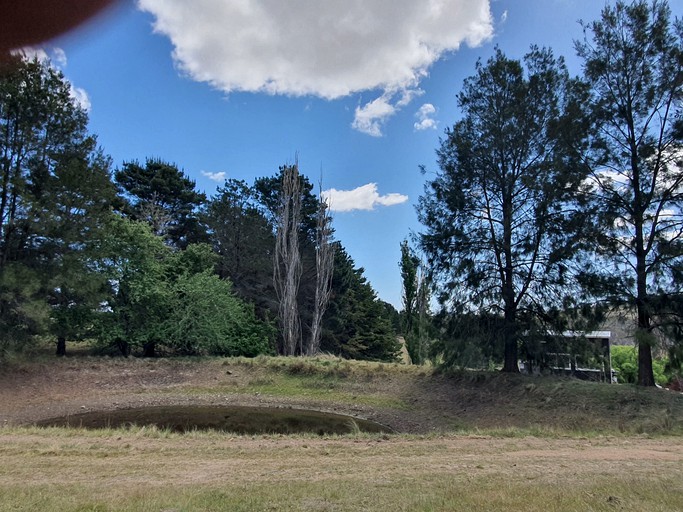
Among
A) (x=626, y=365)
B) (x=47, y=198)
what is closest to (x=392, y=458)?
(x=47, y=198)

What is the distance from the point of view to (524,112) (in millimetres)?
17172

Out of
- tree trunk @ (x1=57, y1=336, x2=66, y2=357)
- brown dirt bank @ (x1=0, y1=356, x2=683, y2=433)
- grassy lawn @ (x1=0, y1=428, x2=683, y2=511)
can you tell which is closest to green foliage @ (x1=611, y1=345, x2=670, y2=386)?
brown dirt bank @ (x1=0, y1=356, x2=683, y2=433)

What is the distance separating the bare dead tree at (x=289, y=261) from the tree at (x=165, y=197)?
27.2 feet

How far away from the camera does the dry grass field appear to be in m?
4.73

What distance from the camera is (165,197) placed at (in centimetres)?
3653

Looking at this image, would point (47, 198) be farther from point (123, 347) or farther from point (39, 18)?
point (39, 18)

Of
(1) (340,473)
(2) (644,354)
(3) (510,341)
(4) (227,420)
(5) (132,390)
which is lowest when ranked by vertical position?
(4) (227,420)

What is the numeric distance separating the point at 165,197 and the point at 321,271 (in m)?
14.5

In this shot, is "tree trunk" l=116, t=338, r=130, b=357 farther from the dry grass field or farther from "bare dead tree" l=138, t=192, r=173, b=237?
"bare dead tree" l=138, t=192, r=173, b=237

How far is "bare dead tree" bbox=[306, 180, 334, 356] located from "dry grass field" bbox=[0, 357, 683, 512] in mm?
14204

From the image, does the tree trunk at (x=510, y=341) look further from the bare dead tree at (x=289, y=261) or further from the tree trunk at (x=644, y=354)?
the bare dead tree at (x=289, y=261)

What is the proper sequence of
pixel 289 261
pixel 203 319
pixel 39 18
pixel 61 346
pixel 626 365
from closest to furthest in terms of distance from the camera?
pixel 39 18 → pixel 61 346 → pixel 626 365 → pixel 203 319 → pixel 289 261

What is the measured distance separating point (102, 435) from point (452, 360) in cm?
1244

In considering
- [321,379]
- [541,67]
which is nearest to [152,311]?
[321,379]
